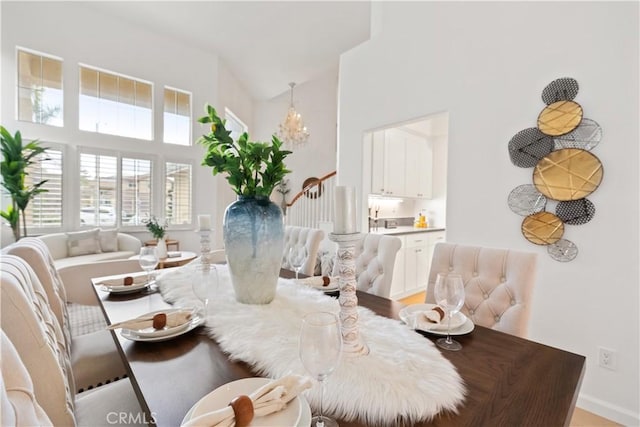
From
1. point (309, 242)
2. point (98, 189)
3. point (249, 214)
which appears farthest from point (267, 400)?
point (98, 189)

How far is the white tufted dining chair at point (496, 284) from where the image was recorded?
1.23 meters

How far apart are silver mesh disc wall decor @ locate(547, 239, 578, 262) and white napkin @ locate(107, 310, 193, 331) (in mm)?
2218

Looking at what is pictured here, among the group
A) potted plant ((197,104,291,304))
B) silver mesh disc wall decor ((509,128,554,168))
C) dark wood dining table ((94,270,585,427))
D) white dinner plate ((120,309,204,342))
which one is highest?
silver mesh disc wall decor ((509,128,554,168))

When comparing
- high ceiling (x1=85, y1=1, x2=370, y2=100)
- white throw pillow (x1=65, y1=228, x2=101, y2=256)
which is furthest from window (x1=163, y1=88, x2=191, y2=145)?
white throw pillow (x1=65, y1=228, x2=101, y2=256)

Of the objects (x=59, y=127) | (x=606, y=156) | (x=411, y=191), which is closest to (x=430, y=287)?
(x=606, y=156)

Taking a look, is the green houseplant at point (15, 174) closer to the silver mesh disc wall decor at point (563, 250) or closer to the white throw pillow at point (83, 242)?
the white throw pillow at point (83, 242)

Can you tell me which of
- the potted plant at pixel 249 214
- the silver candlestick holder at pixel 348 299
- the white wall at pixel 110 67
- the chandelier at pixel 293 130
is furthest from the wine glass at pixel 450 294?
the white wall at pixel 110 67

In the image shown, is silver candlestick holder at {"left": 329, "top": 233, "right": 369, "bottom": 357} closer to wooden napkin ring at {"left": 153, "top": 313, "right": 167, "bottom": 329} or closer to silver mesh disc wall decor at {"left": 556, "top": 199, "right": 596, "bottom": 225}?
wooden napkin ring at {"left": 153, "top": 313, "right": 167, "bottom": 329}

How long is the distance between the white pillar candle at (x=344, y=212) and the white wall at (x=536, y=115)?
1860mm

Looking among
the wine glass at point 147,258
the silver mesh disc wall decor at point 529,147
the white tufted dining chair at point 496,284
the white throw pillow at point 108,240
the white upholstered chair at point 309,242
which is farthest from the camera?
the white throw pillow at point 108,240

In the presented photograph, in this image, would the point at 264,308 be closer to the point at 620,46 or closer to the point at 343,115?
the point at 620,46

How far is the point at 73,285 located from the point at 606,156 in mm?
4546

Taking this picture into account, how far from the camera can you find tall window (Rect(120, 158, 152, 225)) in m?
4.73

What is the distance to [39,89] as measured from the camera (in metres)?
3.96
